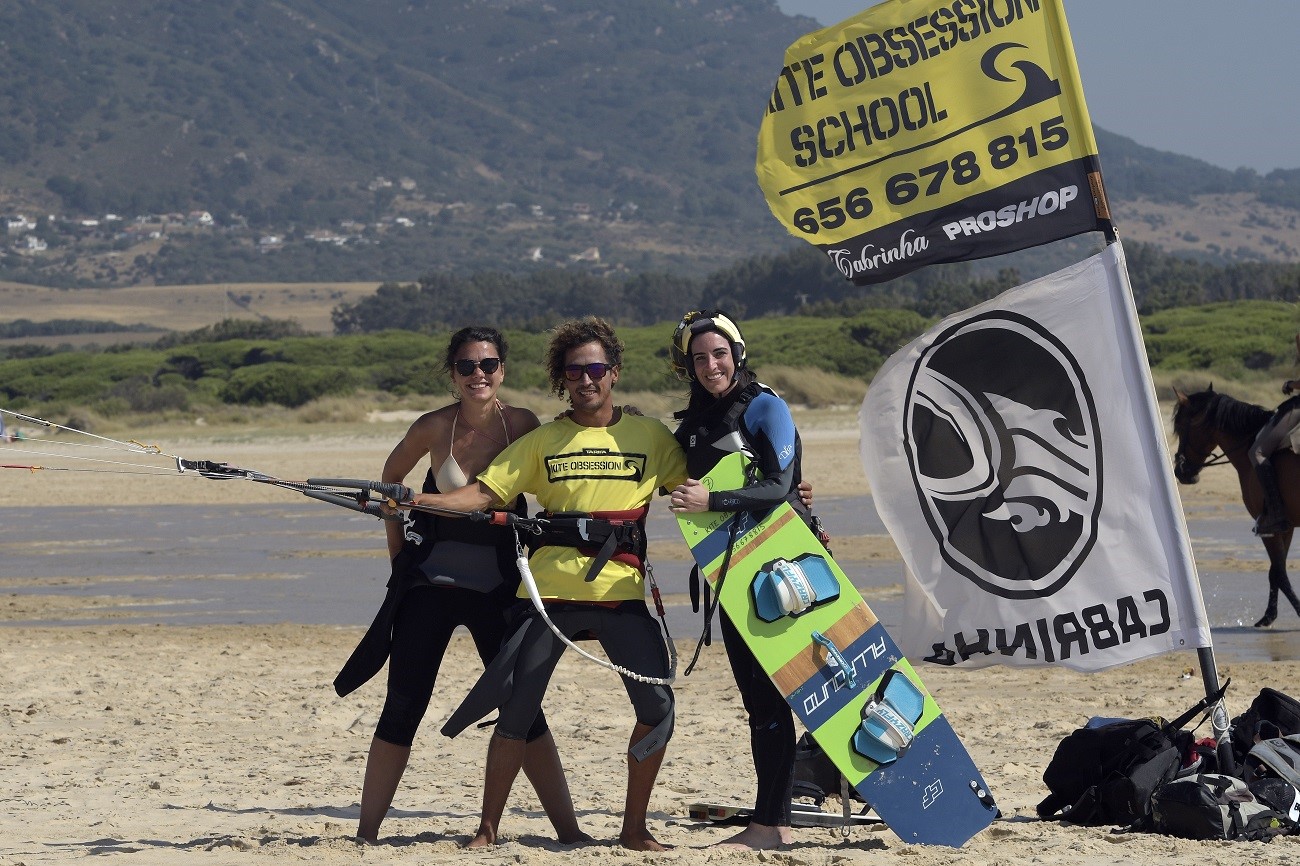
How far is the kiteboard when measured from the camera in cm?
590

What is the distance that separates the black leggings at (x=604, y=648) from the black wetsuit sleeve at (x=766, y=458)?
499 mm

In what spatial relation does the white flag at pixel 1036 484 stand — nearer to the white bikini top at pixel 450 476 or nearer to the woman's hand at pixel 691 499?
the woman's hand at pixel 691 499

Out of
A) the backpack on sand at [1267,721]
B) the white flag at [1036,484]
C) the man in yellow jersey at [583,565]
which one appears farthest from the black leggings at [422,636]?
the backpack on sand at [1267,721]

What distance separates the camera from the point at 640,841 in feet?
19.8

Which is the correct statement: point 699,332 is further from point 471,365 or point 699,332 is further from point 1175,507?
point 1175,507

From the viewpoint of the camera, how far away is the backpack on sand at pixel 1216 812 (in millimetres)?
5930

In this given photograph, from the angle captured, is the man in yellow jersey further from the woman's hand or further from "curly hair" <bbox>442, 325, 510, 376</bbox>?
"curly hair" <bbox>442, 325, 510, 376</bbox>

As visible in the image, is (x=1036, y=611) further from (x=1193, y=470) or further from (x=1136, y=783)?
(x=1193, y=470)

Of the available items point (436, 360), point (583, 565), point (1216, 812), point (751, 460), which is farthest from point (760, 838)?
point (436, 360)

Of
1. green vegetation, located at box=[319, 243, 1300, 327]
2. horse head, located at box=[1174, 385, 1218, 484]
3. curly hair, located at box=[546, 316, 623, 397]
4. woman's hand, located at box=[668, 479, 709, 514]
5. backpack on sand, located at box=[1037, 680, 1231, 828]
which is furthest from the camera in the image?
green vegetation, located at box=[319, 243, 1300, 327]

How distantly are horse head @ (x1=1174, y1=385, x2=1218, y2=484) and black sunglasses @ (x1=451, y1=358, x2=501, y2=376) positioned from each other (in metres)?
8.00

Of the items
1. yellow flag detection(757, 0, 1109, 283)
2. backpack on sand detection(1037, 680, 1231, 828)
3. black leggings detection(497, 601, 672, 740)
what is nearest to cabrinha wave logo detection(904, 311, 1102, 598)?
yellow flag detection(757, 0, 1109, 283)

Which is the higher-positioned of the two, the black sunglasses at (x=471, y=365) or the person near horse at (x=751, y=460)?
the black sunglasses at (x=471, y=365)

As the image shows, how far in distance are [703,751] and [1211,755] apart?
2.56m
